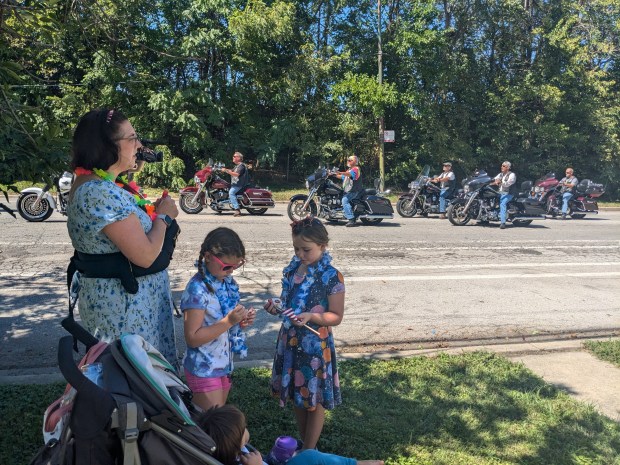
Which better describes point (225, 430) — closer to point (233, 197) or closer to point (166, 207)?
point (166, 207)

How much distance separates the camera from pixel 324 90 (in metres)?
23.0

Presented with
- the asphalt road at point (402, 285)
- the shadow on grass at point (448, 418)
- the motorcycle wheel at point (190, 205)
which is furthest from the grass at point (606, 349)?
the motorcycle wheel at point (190, 205)

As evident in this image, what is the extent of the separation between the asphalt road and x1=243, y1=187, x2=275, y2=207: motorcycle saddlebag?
68.1 inches

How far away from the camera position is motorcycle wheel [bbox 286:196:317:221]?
1388 cm

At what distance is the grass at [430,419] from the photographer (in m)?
3.38

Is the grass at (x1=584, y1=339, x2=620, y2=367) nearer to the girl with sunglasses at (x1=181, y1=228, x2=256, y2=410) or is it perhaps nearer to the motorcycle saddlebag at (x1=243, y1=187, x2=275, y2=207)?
the girl with sunglasses at (x1=181, y1=228, x2=256, y2=410)

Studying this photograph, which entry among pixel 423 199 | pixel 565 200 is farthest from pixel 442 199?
pixel 565 200

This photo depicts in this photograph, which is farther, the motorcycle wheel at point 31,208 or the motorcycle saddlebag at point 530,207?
the motorcycle saddlebag at point 530,207

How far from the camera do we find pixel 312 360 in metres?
3.14

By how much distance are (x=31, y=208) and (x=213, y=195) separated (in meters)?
4.66

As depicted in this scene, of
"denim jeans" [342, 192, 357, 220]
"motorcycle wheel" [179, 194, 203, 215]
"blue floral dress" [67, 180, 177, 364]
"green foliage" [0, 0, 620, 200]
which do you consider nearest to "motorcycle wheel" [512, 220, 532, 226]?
"denim jeans" [342, 192, 357, 220]

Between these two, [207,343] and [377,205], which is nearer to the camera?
[207,343]

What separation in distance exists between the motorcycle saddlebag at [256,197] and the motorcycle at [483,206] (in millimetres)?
5011

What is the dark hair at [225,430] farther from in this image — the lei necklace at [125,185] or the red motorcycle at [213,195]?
the red motorcycle at [213,195]
